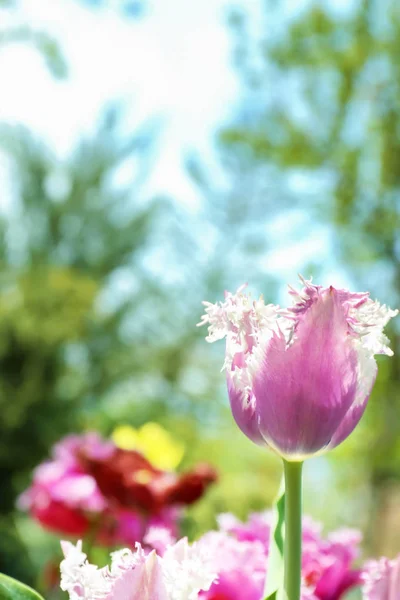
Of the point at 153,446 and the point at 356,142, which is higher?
the point at 356,142

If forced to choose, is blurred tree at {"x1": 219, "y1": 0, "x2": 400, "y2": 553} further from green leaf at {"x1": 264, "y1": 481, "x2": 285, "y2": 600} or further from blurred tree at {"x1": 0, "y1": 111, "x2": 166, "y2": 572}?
green leaf at {"x1": 264, "y1": 481, "x2": 285, "y2": 600}

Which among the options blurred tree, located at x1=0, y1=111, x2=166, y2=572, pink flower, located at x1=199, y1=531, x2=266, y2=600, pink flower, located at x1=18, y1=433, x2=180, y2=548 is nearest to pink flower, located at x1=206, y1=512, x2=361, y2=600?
pink flower, located at x1=199, y1=531, x2=266, y2=600

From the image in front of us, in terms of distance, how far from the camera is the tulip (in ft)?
0.58

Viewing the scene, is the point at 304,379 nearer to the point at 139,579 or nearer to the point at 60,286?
the point at 139,579

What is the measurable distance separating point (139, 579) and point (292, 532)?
37 mm

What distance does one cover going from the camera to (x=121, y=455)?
677 millimetres

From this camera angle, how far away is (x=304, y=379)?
0.58 feet

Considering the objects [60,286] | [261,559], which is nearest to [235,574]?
[261,559]

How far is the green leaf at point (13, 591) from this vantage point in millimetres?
185

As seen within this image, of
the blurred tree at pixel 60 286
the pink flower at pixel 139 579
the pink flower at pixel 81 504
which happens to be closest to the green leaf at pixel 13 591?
the pink flower at pixel 139 579

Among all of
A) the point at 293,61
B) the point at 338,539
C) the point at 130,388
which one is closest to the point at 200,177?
the point at 293,61

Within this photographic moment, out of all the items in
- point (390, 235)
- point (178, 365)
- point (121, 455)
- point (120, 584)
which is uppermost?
point (390, 235)

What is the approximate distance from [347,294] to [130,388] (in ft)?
12.6

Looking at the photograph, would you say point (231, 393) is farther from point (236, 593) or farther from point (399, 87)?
point (399, 87)
